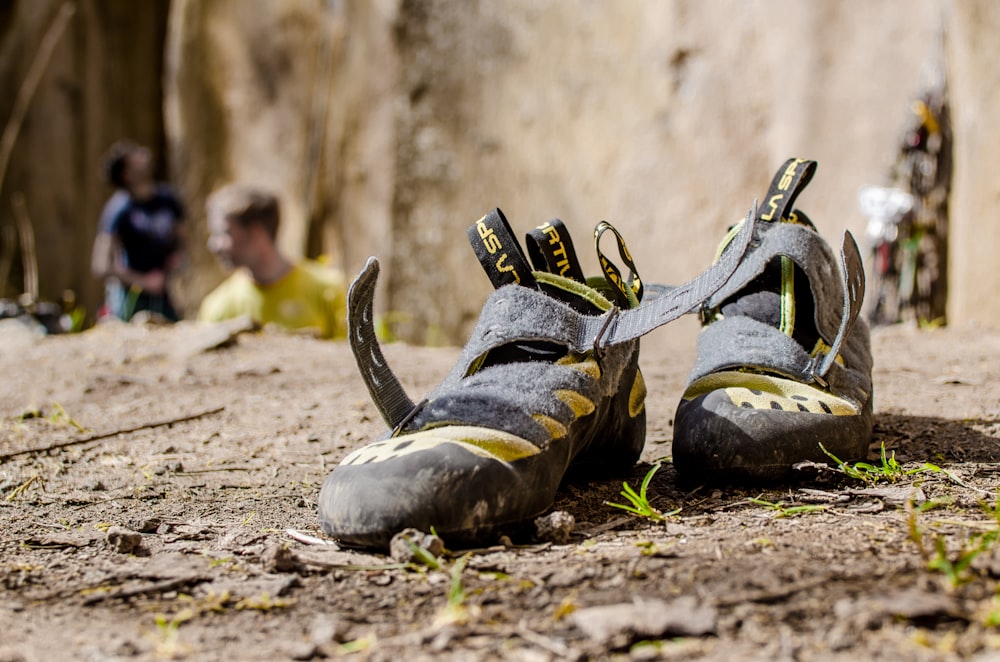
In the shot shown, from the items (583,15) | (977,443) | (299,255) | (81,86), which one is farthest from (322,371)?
(81,86)

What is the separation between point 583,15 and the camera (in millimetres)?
4621

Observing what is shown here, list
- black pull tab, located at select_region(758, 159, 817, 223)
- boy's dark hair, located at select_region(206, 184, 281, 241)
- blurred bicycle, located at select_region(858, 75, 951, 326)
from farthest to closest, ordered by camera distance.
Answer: boy's dark hair, located at select_region(206, 184, 281, 241) → blurred bicycle, located at select_region(858, 75, 951, 326) → black pull tab, located at select_region(758, 159, 817, 223)

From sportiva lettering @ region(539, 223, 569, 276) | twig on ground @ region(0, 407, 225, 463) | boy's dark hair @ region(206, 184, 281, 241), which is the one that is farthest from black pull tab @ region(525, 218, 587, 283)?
boy's dark hair @ region(206, 184, 281, 241)

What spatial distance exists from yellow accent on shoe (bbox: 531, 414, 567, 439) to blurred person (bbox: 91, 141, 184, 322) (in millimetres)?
4577

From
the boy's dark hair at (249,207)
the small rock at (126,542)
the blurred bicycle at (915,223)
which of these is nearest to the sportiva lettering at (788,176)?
the small rock at (126,542)

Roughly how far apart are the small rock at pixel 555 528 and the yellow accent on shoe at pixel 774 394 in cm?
35

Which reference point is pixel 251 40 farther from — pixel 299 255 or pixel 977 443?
pixel 977 443

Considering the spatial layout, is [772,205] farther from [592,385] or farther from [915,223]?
[915,223]


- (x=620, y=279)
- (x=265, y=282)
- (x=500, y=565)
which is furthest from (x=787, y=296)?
(x=265, y=282)

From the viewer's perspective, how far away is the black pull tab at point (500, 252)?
1.34 m

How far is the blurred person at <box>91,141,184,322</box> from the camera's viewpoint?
17.8 ft

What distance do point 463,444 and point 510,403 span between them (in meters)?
0.10

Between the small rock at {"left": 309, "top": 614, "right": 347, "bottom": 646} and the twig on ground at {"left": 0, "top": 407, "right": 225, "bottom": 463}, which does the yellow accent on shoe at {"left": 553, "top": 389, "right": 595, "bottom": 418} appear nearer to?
the small rock at {"left": 309, "top": 614, "right": 347, "bottom": 646}

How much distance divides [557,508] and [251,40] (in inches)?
244
